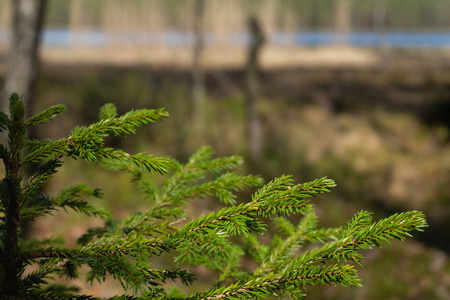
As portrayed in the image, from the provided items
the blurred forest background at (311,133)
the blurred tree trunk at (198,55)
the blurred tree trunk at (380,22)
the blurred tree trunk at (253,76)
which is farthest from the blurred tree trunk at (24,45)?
the blurred tree trunk at (380,22)

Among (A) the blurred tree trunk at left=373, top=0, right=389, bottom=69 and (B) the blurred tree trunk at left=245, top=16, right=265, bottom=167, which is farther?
(A) the blurred tree trunk at left=373, top=0, right=389, bottom=69

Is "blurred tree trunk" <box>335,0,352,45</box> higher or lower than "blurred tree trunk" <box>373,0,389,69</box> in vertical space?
lower

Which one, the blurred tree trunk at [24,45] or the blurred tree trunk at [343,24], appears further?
the blurred tree trunk at [343,24]

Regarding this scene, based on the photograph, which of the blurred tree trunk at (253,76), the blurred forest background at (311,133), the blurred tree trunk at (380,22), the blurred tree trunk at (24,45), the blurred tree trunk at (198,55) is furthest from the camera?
the blurred tree trunk at (380,22)

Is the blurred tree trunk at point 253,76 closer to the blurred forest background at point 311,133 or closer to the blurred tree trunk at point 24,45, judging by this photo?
the blurred forest background at point 311,133

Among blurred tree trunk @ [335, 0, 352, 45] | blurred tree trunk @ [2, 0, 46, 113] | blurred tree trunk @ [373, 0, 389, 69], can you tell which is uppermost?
blurred tree trunk @ [2, 0, 46, 113]

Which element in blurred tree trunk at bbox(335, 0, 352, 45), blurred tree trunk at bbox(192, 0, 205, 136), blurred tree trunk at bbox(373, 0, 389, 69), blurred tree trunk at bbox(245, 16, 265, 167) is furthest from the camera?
blurred tree trunk at bbox(335, 0, 352, 45)

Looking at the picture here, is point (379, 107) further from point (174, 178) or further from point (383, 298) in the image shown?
point (174, 178)

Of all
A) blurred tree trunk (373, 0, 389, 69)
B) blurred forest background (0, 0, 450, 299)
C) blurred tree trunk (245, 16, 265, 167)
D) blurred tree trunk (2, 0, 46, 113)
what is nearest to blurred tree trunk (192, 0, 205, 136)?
blurred forest background (0, 0, 450, 299)

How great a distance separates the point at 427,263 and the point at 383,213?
1455 mm

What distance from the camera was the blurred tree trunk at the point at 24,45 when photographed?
520cm

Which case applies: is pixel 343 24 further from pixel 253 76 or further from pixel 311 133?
pixel 253 76

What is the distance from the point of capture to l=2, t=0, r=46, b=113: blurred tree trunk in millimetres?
5195

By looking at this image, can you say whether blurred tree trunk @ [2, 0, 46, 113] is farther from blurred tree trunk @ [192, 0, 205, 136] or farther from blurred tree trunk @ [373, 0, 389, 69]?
blurred tree trunk @ [373, 0, 389, 69]
